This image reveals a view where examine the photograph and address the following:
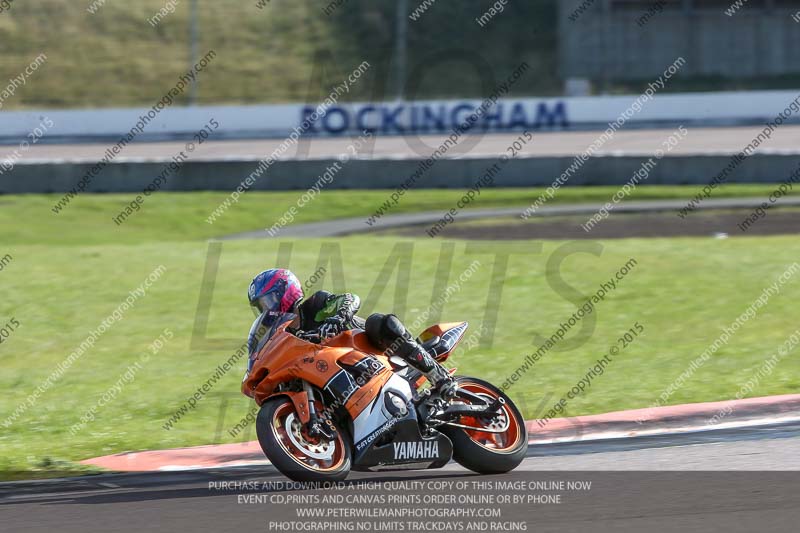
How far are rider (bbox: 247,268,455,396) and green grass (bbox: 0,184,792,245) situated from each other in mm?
16688

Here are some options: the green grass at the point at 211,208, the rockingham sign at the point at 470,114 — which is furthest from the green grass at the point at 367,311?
the rockingham sign at the point at 470,114

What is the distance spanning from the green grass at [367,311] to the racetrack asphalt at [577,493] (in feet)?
4.44

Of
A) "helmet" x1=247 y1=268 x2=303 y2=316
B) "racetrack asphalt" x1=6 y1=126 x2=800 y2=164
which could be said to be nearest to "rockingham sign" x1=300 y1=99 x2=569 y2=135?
"racetrack asphalt" x1=6 y1=126 x2=800 y2=164

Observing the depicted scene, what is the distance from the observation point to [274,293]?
25.1ft

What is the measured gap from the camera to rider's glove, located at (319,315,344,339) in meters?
7.45

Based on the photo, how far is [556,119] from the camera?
38.4 m

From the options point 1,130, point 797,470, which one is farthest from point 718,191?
point 1,130

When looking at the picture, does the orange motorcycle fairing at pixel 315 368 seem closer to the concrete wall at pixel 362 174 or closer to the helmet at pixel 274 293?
the helmet at pixel 274 293

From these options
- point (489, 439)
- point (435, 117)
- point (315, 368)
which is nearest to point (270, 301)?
point (315, 368)

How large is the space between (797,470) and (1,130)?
36.6 meters

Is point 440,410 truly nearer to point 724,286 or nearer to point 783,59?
point 724,286

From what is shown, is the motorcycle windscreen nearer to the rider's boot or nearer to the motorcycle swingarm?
the rider's boot

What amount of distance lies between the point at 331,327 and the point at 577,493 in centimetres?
184

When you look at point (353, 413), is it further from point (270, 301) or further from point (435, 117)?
point (435, 117)
